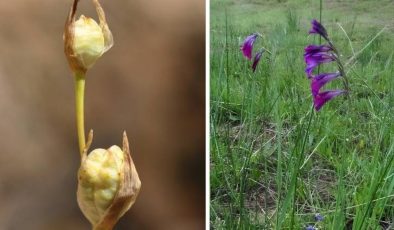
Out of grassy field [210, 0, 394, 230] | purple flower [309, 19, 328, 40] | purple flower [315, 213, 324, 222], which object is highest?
purple flower [309, 19, 328, 40]

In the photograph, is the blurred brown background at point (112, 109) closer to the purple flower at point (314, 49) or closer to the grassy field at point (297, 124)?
the grassy field at point (297, 124)

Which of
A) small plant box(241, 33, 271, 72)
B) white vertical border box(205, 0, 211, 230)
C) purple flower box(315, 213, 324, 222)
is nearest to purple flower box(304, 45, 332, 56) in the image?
small plant box(241, 33, 271, 72)

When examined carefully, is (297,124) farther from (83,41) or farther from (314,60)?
(83,41)

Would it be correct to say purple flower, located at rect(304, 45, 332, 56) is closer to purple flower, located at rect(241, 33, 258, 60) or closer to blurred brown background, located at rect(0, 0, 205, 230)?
purple flower, located at rect(241, 33, 258, 60)

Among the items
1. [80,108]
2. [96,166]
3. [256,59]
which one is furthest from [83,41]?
[256,59]

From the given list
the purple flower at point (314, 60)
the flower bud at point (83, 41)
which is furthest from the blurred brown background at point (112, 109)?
the flower bud at point (83, 41)

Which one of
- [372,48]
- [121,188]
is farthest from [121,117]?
[372,48]
